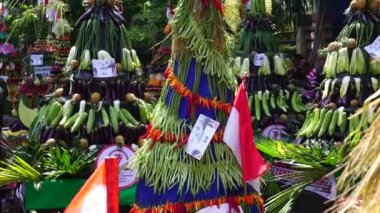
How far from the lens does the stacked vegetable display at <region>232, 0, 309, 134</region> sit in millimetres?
7016

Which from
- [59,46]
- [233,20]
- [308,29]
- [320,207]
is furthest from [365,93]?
[308,29]

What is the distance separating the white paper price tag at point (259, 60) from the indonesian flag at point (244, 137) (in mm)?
3468

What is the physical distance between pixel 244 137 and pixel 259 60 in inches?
139

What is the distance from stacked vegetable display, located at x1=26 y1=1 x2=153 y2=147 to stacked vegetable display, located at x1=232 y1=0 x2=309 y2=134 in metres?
1.57

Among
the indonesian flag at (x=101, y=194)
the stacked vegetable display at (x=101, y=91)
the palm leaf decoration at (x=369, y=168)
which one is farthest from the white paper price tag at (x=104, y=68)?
the palm leaf decoration at (x=369, y=168)

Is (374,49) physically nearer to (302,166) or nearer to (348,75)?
(348,75)

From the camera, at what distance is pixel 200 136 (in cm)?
371

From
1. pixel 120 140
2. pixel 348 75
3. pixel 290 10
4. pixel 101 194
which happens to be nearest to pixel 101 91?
pixel 120 140

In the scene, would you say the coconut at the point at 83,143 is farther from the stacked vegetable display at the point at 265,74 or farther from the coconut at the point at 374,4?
the coconut at the point at 374,4

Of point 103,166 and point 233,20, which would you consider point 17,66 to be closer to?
point 233,20

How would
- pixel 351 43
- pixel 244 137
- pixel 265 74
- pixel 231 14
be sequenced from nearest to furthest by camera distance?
pixel 244 137
pixel 231 14
pixel 351 43
pixel 265 74

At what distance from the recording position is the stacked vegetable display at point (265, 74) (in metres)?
7.02

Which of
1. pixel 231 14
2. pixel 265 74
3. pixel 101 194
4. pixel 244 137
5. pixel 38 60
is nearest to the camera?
pixel 101 194

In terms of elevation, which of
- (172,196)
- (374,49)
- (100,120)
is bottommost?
(172,196)
